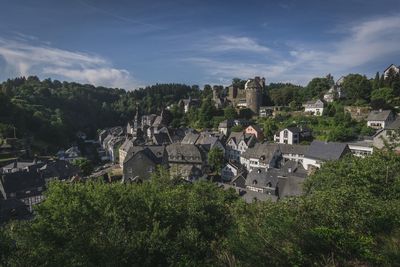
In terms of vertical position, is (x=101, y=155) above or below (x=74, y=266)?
below

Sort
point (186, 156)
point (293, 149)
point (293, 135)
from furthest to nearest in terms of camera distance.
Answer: point (293, 135) < point (186, 156) < point (293, 149)

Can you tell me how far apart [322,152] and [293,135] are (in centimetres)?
1217

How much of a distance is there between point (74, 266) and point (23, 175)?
98.5ft

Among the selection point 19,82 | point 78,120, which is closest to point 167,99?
point 78,120

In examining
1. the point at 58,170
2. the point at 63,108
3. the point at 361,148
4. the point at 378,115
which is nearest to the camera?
the point at 361,148

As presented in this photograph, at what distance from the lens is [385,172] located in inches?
568

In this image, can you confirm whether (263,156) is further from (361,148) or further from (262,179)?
(361,148)

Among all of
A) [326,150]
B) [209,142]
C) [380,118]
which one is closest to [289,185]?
[326,150]

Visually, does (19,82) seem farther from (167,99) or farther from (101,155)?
(101,155)

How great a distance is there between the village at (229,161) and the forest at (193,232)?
9.58 m

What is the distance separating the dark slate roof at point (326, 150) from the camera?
33.8 metres

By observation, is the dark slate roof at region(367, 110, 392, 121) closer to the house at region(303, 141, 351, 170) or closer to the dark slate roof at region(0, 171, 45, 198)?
the house at region(303, 141, 351, 170)

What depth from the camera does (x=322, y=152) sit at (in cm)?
3578

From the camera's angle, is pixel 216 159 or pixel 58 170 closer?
pixel 58 170
